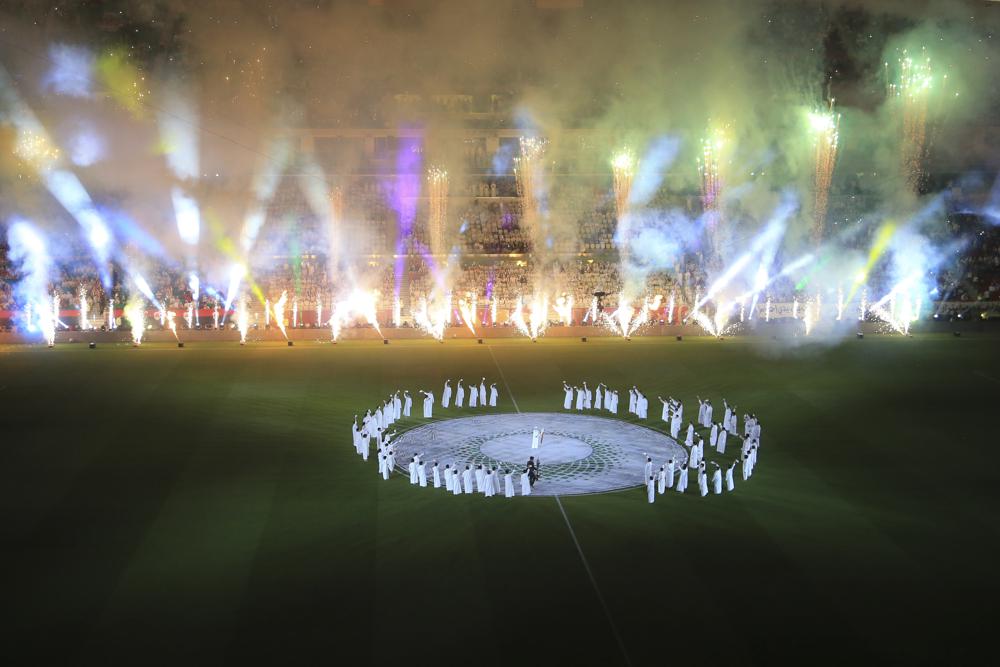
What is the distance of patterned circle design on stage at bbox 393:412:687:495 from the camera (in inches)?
658

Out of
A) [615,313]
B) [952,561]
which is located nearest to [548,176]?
[615,313]

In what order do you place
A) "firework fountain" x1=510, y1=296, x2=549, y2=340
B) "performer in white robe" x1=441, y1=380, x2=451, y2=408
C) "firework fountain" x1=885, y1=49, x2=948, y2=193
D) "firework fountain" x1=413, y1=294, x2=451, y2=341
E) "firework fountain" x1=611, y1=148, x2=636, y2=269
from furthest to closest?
"firework fountain" x1=611, y1=148, x2=636, y2=269 < "firework fountain" x1=885, y1=49, x2=948, y2=193 < "firework fountain" x1=510, y1=296, x2=549, y2=340 < "firework fountain" x1=413, y1=294, x2=451, y2=341 < "performer in white robe" x1=441, y1=380, x2=451, y2=408

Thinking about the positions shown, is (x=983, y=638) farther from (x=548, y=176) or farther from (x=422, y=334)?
(x=548, y=176)

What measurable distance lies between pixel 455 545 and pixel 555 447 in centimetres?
564

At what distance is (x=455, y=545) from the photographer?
13453 millimetres

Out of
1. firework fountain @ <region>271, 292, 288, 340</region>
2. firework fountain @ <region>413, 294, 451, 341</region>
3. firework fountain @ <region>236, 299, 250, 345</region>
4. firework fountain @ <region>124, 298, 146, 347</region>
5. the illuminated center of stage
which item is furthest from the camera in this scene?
firework fountain @ <region>271, 292, 288, 340</region>

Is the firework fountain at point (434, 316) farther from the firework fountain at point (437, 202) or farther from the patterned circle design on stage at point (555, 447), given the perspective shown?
the patterned circle design on stage at point (555, 447)

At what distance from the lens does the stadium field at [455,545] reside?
10828 mm

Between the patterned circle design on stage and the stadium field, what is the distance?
0.89m

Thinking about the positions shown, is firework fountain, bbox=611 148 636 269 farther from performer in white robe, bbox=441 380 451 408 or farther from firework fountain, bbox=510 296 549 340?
performer in white robe, bbox=441 380 451 408

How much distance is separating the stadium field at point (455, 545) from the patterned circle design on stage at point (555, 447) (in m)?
0.89

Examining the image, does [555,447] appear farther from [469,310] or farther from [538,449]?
[469,310]

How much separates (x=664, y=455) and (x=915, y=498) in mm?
4434

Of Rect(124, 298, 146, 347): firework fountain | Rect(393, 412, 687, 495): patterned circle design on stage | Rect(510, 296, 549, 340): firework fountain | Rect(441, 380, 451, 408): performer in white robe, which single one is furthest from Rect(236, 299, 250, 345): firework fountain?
Rect(393, 412, 687, 495): patterned circle design on stage
